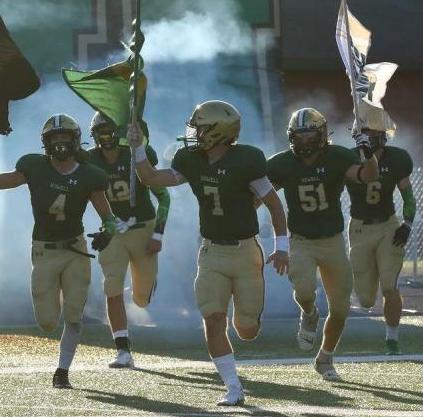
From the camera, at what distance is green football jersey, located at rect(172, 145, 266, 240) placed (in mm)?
7988

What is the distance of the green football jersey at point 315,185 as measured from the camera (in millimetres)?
8945

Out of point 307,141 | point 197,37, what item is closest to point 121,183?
point 307,141

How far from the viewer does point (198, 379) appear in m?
9.21

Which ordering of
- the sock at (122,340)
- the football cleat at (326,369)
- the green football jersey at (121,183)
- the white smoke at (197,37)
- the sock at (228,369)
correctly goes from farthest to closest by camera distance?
the white smoke at (197,37) < the green football jersey at (121,183) < the sock at (122,340) < the football cleat at (326,369) < the sock at (228,369)

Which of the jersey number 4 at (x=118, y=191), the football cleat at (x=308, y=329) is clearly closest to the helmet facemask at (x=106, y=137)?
the jersey number 4 at (x=118, y=191)

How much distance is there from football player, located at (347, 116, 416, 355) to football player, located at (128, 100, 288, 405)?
7.27 ft

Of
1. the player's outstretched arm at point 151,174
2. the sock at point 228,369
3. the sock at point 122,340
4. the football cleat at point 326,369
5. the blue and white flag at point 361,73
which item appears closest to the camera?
the sock at point 228,369

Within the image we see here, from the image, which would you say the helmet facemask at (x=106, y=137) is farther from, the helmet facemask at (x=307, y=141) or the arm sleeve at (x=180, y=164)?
the arm sleeve at (x=180, y=164)

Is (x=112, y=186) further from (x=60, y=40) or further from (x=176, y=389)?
(x=60, y=40)

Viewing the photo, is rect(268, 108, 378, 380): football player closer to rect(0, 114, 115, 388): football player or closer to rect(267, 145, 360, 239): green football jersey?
rect(267, 145, 360, 239): green football jersey

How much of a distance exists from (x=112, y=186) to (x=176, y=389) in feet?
6.04

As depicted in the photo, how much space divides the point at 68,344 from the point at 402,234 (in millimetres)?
2547

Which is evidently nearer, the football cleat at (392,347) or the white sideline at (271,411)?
the white sideline at (271,411)

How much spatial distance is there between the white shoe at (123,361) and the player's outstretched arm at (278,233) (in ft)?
6.74
